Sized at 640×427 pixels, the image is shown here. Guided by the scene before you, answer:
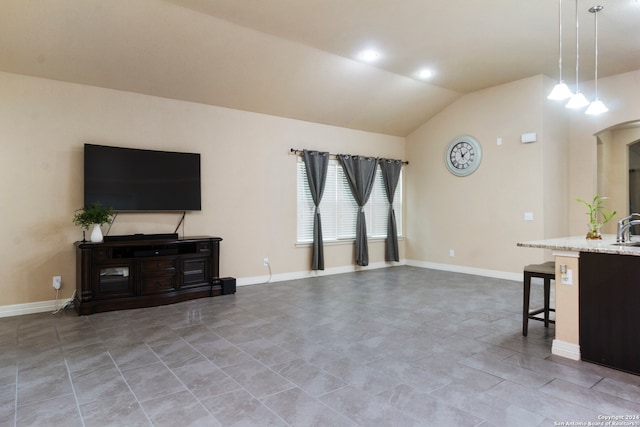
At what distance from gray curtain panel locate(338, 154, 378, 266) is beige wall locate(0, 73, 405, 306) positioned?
9.9 inches

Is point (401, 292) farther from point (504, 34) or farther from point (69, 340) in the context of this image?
point (69, 340)

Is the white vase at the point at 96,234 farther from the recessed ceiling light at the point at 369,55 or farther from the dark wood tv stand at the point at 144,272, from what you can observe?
the recessed ceiling light at the point at 369,55

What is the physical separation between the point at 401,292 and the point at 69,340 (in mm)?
3858

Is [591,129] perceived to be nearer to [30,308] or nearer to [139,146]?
[139,146]

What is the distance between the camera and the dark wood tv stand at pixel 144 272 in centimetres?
423

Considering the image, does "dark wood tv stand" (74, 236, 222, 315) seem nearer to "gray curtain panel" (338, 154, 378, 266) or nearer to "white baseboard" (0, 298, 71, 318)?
"white baseboard" (0, 298, 71, 318)

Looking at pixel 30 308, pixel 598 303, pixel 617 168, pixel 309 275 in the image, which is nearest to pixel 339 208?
pixel 309 275

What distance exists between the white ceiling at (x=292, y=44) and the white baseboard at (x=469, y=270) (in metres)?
3.14

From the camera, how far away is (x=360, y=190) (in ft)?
23.0

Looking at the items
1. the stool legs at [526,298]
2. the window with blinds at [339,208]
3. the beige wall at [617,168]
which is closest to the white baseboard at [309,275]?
the window with blinds at [339,208]

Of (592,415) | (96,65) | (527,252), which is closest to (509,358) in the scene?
(592,415)

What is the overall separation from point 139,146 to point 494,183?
5.50 meters

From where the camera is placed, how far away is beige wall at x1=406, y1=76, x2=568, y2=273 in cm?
593

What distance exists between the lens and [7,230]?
Answer: 13.7ft
